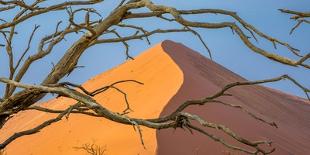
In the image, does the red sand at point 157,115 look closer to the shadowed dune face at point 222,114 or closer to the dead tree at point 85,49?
the shadowed dune face at point 222,114

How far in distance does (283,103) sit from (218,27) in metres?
31.7

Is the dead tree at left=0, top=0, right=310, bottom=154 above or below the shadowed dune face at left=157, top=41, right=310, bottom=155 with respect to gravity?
above

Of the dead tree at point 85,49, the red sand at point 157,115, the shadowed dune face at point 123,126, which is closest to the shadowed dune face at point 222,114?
the red sand at point 157,115

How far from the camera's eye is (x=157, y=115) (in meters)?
18.9

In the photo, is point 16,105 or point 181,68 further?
point 181,68

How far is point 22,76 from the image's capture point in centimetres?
596

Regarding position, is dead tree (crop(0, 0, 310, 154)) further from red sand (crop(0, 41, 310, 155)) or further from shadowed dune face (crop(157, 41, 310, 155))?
red sand (crop(0, 41, 310, 155))

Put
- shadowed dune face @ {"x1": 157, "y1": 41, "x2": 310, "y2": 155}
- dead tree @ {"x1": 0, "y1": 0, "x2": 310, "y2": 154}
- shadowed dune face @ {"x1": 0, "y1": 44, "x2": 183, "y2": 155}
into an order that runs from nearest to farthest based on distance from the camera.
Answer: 1. dead tree @ {"x1": 0, "y1": 0, "x2": 310, "y2": 154}
2. shadowed dune face @ {"x1": 157, "y1": 41, "x2": 310, "y2": 155}
3. shadowed dune face @ {"x1": 0, "y1": 44, "x2": 183, "y2": 155}

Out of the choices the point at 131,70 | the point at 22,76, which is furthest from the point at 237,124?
the point at 22,76

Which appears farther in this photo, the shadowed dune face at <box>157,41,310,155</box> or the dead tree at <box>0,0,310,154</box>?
the shadowed dune face at <box>157,41,310,155</box>

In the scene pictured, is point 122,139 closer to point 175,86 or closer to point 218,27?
point 175,86

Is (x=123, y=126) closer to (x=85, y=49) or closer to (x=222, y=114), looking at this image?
(x=222, y=114)

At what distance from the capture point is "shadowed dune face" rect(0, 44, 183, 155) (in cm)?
1838

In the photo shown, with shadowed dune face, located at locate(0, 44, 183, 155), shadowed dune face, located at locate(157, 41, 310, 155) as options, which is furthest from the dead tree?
shadowed dune face, located at locate(0, 44, 183, 155)
